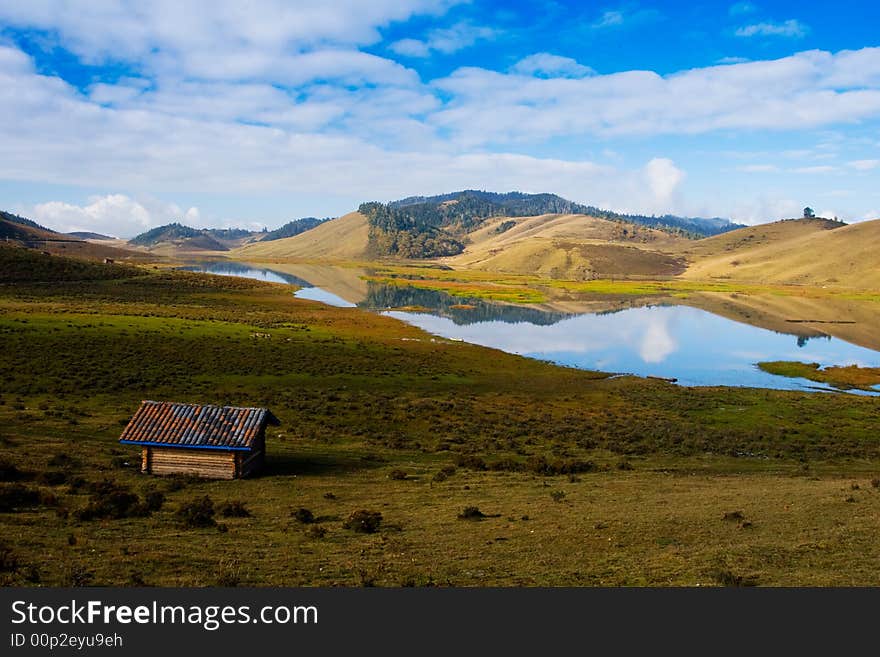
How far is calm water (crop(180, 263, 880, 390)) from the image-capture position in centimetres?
6731

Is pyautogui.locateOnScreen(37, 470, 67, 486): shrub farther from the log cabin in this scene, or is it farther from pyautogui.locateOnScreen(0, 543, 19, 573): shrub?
pyautogui.locateOnScreen(0, 543, 19, 573): shrub

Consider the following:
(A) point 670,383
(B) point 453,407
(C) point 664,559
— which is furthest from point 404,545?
(A) point 670,383

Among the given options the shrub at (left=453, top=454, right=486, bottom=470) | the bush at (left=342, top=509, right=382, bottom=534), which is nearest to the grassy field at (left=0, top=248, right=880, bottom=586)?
the shrub at (left=453, top=454, right=486, bottom=470)

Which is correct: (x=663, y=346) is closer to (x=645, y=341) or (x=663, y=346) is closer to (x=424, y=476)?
(x=645, y=341)

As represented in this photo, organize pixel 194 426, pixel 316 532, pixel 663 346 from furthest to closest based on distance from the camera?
pixel 663 346, pixel 194 426, pixel 316 532

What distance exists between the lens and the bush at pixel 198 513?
1722 cm

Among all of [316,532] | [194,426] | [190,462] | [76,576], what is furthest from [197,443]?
[76,576]

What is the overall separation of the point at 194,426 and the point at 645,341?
7444 cm

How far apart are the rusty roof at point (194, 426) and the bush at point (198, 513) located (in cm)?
432

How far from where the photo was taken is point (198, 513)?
17734 mm

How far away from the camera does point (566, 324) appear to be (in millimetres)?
105188

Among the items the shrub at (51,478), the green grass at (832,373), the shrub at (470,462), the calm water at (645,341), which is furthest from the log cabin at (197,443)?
the green grass at (832,373)

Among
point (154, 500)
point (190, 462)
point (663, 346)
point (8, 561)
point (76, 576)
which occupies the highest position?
point (663, 346)

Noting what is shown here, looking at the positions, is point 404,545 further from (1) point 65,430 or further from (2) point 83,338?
(2) point 83,338
